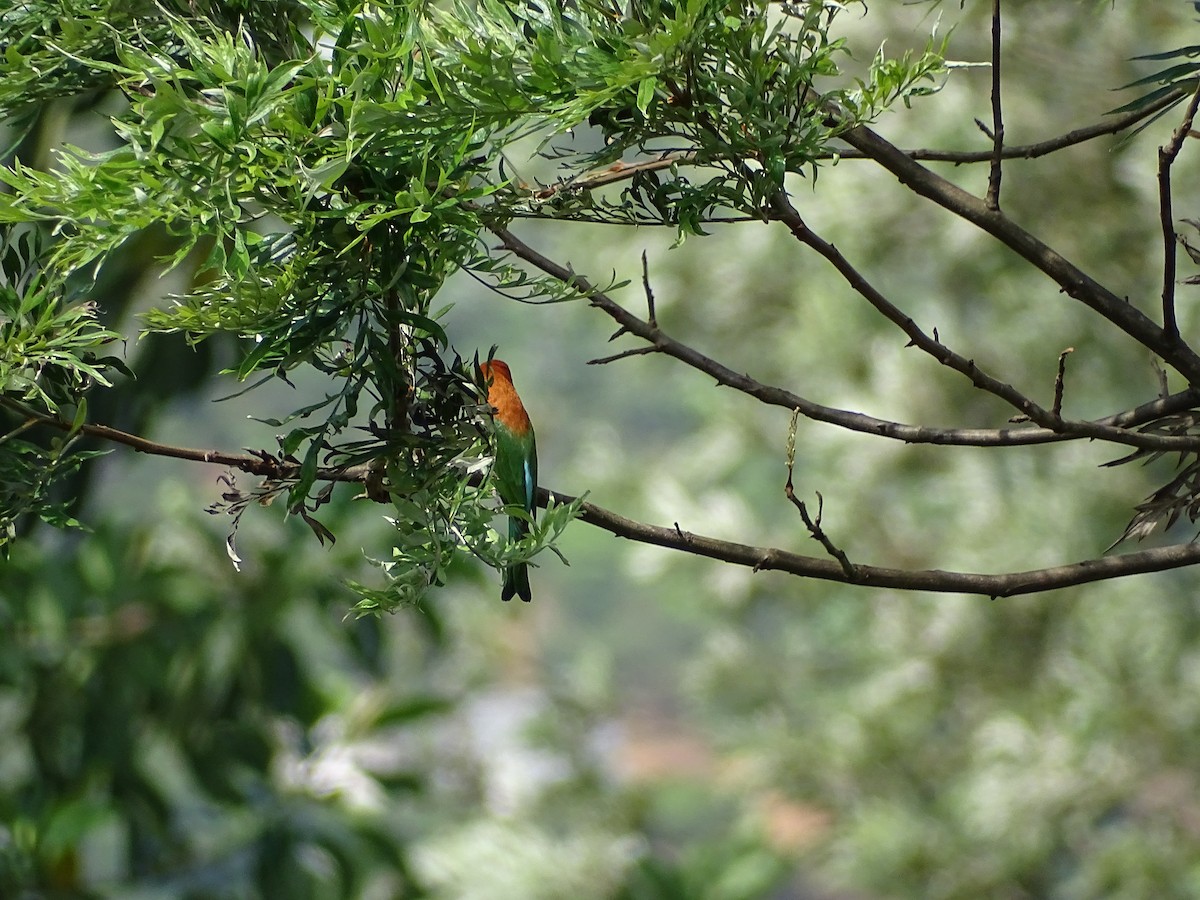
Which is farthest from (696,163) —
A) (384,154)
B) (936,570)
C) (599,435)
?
(599,435)

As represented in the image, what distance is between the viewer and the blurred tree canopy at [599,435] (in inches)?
39.1

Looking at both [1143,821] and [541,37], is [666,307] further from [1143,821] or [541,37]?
[541,37]

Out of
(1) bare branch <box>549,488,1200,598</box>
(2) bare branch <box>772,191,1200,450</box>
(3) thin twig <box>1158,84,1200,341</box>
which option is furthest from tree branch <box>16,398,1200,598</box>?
(3) thin twig <box>1158,84,1200,341</box>

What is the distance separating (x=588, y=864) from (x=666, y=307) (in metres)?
3.33

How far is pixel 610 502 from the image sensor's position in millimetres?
8070

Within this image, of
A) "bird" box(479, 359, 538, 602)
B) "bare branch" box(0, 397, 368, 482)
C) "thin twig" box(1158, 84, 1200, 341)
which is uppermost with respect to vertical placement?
"thin twig" box(1158, 84, 1200, 341)

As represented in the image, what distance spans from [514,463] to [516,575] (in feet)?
0.50

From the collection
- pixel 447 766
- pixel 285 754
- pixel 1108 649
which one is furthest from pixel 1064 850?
pixel 447 766

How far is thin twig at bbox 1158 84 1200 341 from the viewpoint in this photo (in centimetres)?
116

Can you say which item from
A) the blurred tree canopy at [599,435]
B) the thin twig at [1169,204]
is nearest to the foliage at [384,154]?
the blurred tree canopy at [599,435]

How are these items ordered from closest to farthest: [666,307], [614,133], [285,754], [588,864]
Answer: [614,133]
[285,754]
[666,307]
[588,864]

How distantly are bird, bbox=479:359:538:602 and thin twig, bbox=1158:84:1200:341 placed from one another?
63cm

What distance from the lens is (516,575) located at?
4.36 ft

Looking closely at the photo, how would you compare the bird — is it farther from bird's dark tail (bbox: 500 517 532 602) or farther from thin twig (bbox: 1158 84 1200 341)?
thin twig (bbox: 1158 84 1200 341)
